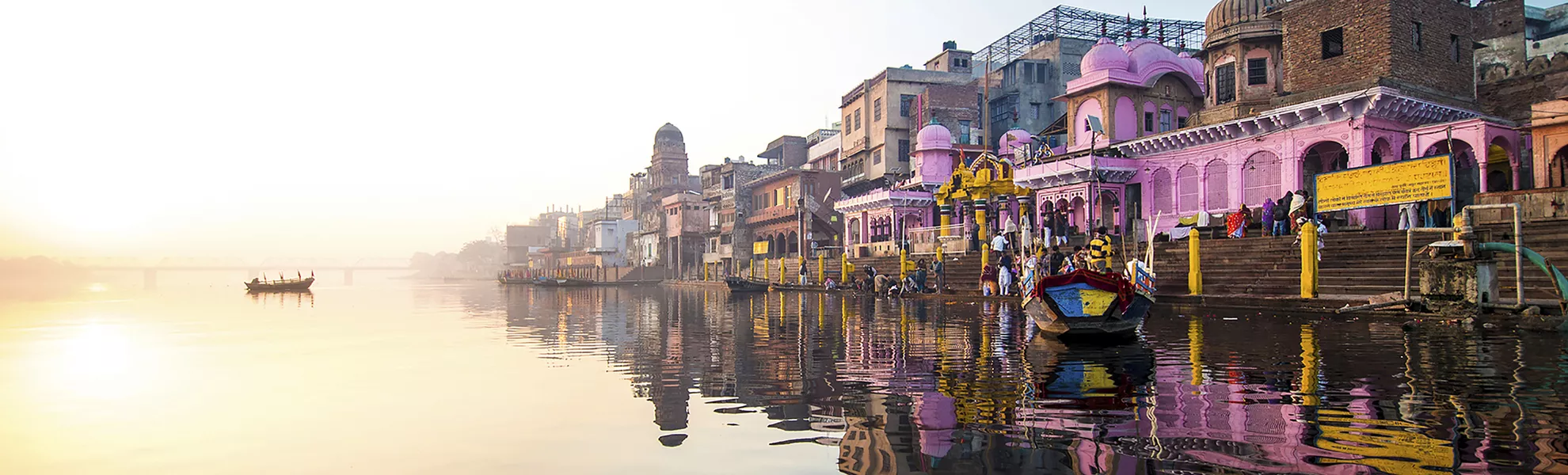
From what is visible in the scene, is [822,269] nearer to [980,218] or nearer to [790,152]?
[980,218]

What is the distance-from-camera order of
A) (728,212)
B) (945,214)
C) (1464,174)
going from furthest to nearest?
(728,212) → (945,214) → (1464,174)

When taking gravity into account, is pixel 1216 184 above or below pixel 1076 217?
above

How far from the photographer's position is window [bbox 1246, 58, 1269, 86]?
1277 inches

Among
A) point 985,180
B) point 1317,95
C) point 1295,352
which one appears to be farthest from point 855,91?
point 1295,352

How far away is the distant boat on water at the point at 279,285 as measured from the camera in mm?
64500

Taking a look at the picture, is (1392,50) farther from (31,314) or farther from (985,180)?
(31,314)

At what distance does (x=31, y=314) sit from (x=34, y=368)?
29.3 meters

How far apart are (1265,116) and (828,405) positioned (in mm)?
23880

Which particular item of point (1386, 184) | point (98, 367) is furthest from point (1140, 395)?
point (1386, 184)

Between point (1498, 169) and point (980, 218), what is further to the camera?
point (980, 218)

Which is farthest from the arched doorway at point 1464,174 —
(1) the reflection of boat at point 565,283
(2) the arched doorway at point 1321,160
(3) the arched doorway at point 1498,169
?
(1) the reflection of boat at point 565,283

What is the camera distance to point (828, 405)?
8.87 m

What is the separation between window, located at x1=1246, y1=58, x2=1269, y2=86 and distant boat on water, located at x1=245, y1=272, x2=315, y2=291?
198 feet

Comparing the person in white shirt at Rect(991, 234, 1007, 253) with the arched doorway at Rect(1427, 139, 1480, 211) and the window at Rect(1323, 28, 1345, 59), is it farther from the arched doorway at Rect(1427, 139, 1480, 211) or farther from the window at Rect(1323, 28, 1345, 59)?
the arched doorway at Rect(1427, 139, 1480, 211)
